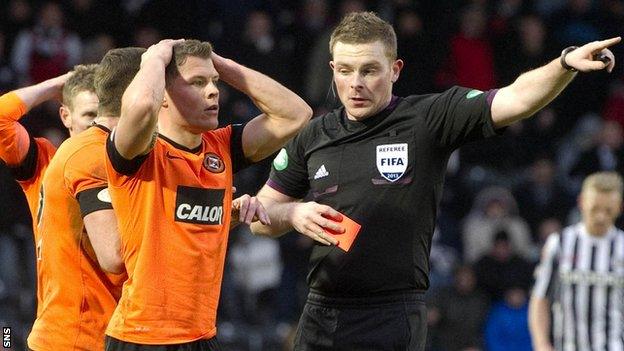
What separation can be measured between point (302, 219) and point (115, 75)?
1.01 metres

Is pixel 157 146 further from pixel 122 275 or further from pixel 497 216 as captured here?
pixel 497 216

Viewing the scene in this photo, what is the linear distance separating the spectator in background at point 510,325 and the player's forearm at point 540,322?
12.9ft

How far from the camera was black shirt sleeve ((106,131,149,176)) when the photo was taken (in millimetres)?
4883

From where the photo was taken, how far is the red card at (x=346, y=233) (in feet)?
17.3

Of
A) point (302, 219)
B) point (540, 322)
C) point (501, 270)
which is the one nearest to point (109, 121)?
point (302, 219)

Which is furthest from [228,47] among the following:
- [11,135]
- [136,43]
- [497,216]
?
[11,135]

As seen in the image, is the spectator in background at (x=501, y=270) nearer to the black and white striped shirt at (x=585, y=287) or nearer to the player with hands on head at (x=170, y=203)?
the black and white striped shirt at (x=585, y=287)

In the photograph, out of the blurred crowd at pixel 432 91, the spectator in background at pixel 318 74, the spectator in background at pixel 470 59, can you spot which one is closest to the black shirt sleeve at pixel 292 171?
the blurred crowd at pixel 432 91

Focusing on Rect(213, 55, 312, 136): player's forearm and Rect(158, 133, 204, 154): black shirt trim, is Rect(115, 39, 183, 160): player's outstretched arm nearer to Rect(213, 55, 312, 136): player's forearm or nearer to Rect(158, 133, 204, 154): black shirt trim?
Rect(158, 133, 204, 154): black shirt trim

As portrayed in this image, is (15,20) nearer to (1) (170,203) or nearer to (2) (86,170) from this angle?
(2) (86,170)

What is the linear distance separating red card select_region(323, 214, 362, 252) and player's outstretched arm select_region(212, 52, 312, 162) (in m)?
0.54

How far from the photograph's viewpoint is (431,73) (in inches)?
548

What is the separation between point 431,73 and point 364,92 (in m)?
8.40

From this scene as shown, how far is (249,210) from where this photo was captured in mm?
5215
